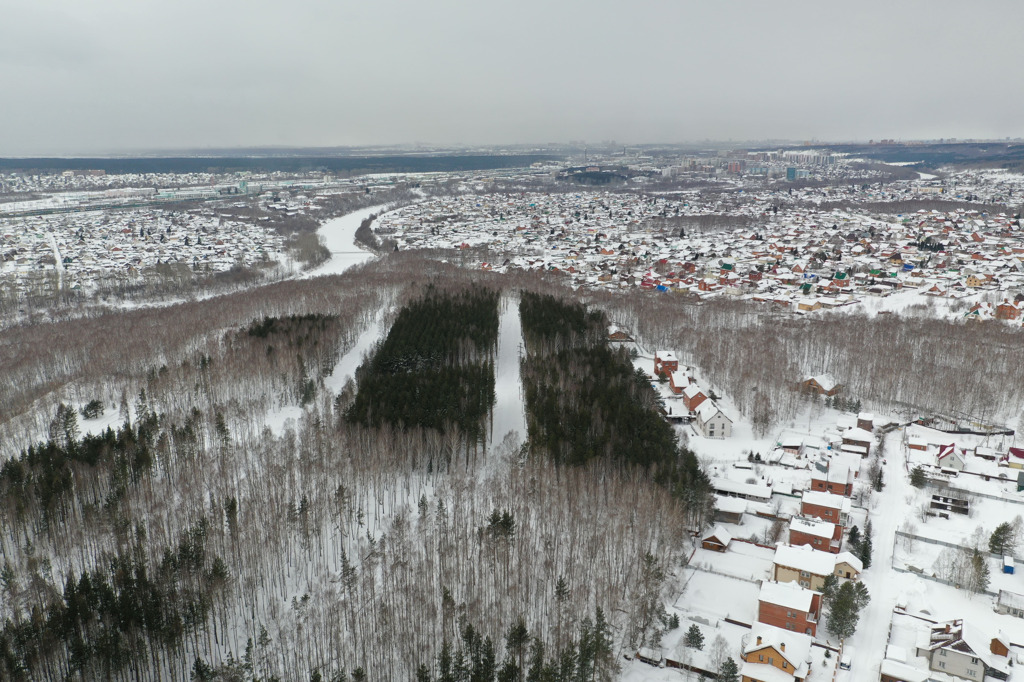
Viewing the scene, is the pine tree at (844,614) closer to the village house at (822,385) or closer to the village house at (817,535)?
the village house at (817,535)

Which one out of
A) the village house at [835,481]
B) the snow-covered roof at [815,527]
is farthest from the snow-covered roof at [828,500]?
the village house at [835,481]

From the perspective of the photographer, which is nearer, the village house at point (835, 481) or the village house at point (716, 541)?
the village house at point (716, 541)

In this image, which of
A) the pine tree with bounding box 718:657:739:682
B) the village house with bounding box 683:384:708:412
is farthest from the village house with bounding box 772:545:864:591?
the village house with bounding box 683:384:708:412

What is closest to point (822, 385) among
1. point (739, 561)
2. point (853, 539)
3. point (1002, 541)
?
point (1002, 541)

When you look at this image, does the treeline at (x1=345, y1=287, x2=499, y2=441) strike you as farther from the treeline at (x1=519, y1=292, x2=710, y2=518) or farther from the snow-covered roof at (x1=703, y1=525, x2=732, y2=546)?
the snow-covered roof at (x1=703, y1=525, x2=732, y2=546)

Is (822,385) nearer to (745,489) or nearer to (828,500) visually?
(745,489)

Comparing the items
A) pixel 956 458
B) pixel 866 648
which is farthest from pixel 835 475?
pixel 866 648

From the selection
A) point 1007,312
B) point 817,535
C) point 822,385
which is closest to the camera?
point 817,535
